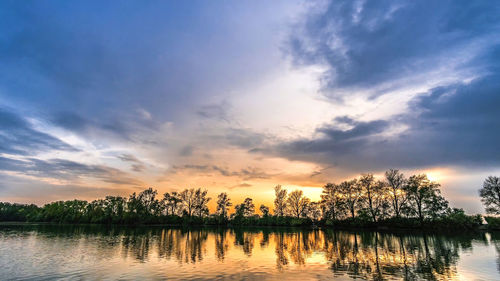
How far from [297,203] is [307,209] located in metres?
5.70

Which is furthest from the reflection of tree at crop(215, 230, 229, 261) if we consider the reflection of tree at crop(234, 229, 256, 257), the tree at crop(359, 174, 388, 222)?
the tree at crop(359, 174, 388, 222)

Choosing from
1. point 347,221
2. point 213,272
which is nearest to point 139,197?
point 347,221

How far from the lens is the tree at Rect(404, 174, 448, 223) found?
244ft

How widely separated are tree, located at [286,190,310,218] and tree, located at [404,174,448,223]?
5105 cm

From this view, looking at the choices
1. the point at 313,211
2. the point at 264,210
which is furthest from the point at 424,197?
the point at 264,210

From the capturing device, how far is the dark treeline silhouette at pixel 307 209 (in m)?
75.7

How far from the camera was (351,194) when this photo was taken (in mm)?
Result: 95500

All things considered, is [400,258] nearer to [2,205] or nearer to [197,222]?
[197,222]

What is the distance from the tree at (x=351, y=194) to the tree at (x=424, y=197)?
17.8 m

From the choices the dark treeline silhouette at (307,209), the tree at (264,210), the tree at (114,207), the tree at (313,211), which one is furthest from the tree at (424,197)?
the tree at (114,207)

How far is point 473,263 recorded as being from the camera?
2498cm

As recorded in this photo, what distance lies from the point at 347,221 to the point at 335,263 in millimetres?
78395

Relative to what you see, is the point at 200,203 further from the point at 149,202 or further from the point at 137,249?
the point at 137,249

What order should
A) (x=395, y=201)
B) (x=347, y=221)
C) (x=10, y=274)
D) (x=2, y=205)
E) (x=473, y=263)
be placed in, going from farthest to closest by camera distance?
1. (x=2, y=205)
2. (x=347, y=221)
3. (x=395, y=201)
4. (x=473, y=263)
5. (x=10, y=274)
